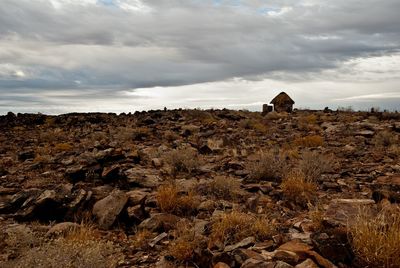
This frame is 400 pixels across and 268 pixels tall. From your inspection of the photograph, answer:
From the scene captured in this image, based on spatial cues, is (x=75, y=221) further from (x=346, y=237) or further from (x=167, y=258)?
(x=346, y=237)

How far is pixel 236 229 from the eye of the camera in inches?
219

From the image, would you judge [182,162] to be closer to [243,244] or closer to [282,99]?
[243,244]

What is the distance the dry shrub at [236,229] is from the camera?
211 inches

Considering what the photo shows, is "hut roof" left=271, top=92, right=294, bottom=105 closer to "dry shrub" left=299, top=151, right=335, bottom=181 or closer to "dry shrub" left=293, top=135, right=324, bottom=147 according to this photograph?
"dry shrub" left=293, top=135, right=324, bottom=147

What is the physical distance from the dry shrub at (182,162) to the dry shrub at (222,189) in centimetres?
220

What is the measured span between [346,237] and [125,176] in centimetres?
567

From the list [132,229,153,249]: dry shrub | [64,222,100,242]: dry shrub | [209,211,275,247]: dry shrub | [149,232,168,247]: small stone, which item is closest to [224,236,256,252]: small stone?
[209,211,275,247]: dry shrub

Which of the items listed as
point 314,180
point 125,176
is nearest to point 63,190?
point 125,176

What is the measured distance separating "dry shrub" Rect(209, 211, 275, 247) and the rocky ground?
14 mm

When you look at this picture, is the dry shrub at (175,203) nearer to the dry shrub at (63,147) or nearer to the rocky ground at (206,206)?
the rocky ground at (206,206)

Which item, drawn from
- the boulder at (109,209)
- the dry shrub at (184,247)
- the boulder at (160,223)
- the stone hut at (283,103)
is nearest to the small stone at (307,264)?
the dry shrub at (184,247)

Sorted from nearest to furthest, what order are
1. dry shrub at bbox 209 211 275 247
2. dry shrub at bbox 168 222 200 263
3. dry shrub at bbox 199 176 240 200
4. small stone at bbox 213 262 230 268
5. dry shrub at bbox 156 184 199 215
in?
small stone at bbox 213 262 230 268, dry shrub at bbox 168 222 200 263, dry shrub at bbox 209 211 275 247, dry shrub at bbox 156 184 199 215, dry shrub at bbox 199 176 240 200

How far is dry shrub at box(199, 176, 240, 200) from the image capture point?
7.86 metres

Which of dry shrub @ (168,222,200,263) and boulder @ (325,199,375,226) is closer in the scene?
dry shrub @ (168,222,200,263)
